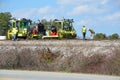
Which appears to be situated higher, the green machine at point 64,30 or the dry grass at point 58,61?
the green machine at point 64,30

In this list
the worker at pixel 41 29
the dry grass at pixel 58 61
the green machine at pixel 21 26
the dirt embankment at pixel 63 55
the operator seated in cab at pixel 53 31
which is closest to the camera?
the dry grass at pixel 58 61

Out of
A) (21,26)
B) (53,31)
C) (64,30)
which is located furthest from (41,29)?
(21,26)

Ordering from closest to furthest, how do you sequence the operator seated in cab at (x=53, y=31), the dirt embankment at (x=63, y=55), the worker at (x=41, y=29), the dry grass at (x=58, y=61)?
the dry grass at (x=58, y=61) < the dirt embankment at (x=63, y=55) < the operator seated in cab at (x=53, y=31) < the worker at (x=41, y=29)

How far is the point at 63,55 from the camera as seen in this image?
136 ft

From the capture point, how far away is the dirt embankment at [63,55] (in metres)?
37.0

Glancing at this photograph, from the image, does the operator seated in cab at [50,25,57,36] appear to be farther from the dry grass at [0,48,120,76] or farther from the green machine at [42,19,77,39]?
the dry grass at [0,48,120,76]

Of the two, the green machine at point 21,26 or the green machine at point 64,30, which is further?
the green machine at point 21,26

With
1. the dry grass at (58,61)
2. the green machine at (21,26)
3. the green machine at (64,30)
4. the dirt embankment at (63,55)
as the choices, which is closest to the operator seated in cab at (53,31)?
the green machine at (64,30)

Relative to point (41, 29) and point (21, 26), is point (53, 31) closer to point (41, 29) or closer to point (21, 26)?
point (41, 29)

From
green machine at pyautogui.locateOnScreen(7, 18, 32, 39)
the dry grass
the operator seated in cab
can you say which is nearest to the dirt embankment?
the dry grass

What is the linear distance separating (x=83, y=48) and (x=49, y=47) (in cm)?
396

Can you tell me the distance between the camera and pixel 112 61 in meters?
36.1

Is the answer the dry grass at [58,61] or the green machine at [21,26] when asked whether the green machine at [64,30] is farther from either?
the dry grass at [58,61]

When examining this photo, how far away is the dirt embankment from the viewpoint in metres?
37.0
